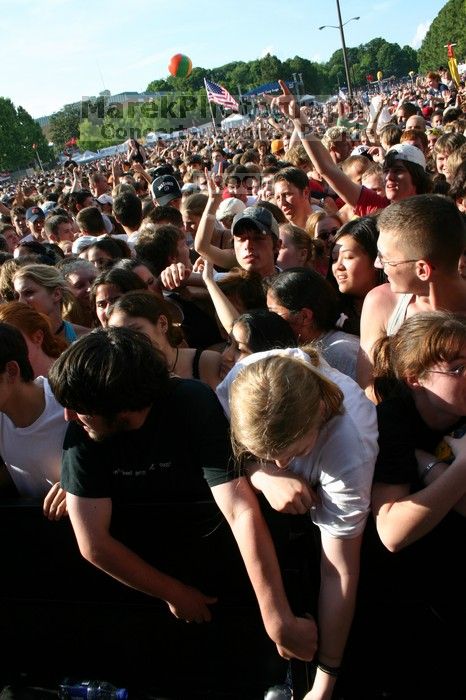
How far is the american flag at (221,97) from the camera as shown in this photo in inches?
673

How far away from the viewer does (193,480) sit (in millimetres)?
2154

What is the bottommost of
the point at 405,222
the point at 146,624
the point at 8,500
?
the point at 146,624

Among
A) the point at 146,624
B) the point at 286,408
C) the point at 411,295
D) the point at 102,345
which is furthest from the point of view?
the point at 411,295

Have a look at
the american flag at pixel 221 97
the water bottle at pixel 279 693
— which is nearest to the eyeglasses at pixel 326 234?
the water bottle at pixel 279 693

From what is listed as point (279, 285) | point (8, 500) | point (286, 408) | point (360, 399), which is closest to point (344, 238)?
point (279, 285)

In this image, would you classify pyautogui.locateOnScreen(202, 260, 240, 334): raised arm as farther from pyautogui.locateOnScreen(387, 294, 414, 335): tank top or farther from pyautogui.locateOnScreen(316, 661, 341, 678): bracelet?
pyautogui.locateOnScreen(316, 661, 341, 678): bracelet

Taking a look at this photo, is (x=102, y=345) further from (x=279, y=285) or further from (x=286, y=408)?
(x=279, y=285)

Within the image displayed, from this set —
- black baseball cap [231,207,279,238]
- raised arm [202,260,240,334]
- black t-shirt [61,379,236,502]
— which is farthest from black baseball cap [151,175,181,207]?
black t-shirt [61,379,236,502]

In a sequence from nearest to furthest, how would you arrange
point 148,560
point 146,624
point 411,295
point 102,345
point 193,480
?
point 102,345
point 193,480
point 148,560
point 146,624
point 411,295

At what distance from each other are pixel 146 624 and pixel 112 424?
38.8 inches

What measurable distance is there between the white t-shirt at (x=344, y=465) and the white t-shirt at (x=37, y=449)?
0.99 m

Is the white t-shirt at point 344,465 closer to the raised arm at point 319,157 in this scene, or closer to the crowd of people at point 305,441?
the crowd of people at point 305,441

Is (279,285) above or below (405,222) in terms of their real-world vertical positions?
below

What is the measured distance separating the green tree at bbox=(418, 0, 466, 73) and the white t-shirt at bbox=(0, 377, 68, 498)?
3431 inches
